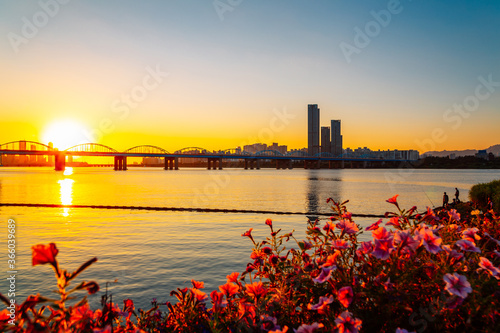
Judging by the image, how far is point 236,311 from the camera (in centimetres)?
322

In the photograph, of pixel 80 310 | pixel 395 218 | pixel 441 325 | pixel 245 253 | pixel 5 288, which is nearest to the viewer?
pixel 80 310

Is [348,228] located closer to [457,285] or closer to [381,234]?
[381,234]

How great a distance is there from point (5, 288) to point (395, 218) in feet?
23.6

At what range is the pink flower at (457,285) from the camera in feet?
7.26

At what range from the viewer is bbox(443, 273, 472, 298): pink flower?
2.21 m

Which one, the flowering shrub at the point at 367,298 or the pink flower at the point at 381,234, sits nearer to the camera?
the flowering shrub at the point at 367,298

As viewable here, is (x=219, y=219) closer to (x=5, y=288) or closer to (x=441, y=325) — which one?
(x=5, y=288)

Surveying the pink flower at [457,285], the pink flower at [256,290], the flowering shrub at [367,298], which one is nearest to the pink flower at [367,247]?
the flowering shrub at [367,298]

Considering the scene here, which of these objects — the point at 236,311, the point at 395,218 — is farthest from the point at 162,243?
the point at 395,218

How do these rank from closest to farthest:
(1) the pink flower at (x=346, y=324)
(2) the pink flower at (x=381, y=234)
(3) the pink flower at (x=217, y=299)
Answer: (1) the pink flower at (x=346, y=324), (2) the pink flower at (x=381, y=234), (3) the pink flower at (x=217, y=299)

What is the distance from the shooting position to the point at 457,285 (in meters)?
2.28

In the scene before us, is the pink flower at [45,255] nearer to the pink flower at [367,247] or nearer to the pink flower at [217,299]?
the pink flower at [217,299]

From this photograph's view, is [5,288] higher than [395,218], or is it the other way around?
[395,218]

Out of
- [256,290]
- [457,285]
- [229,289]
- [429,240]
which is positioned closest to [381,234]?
[429,240]
